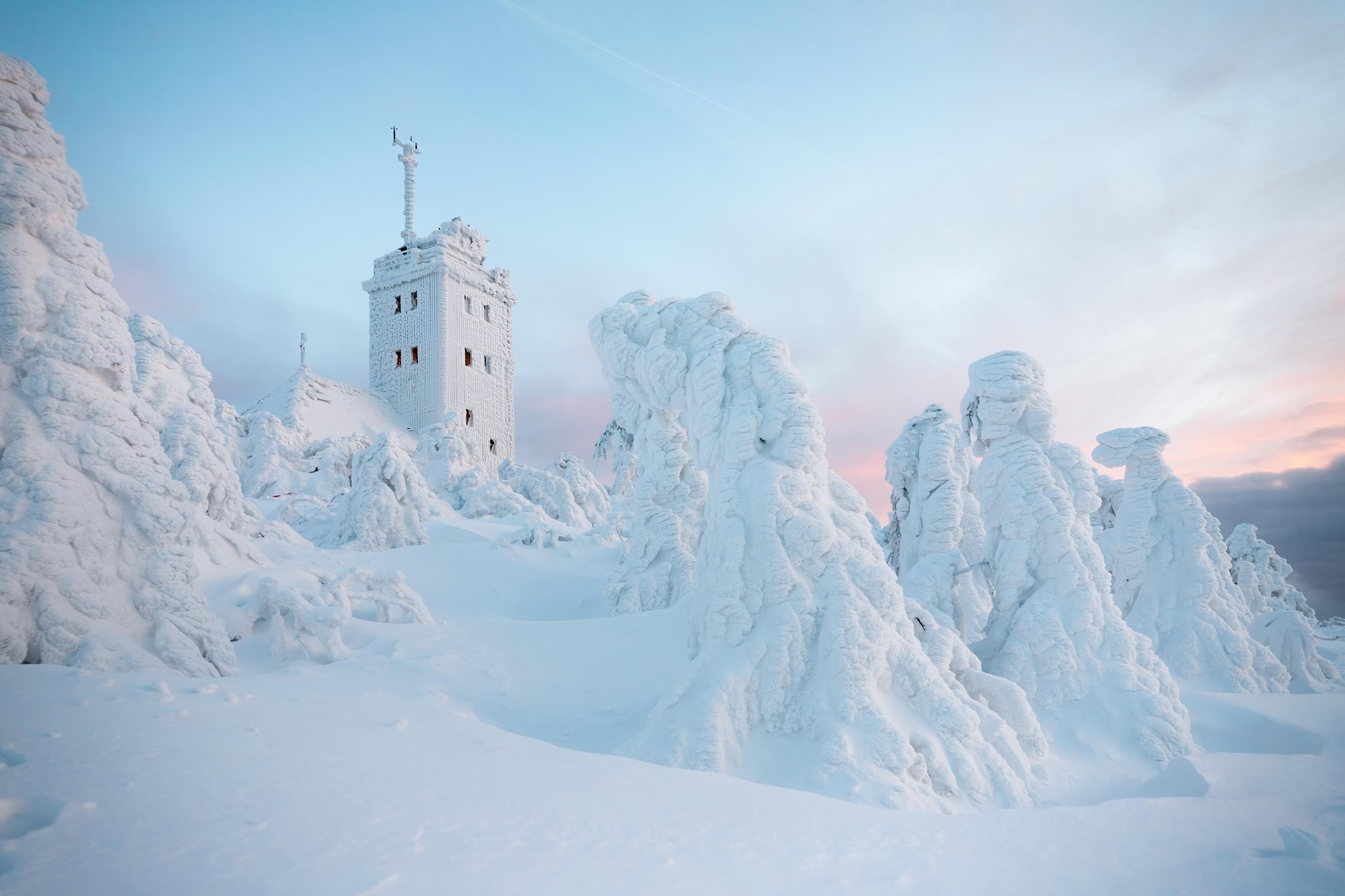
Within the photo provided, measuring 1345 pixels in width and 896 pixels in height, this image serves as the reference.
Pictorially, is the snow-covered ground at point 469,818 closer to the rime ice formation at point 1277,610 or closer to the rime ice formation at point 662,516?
the rime ice formation at point 662,516

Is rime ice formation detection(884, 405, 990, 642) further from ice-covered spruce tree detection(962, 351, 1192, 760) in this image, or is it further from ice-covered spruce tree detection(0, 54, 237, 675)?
→ ice-covered spruce tree detection(0, 54, 237, 675)

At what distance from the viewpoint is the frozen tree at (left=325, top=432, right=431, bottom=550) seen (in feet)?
52.6

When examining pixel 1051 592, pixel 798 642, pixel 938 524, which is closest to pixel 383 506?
pixel 938 524

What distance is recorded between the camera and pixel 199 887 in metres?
2.56

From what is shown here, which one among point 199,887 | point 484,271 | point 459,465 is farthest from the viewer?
point 484,271

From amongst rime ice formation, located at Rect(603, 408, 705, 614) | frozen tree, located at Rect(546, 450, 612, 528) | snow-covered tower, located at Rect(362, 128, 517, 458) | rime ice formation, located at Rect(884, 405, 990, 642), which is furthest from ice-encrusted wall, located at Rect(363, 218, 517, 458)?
rime ice formation, located at Rect(884, 405, 990, 642)

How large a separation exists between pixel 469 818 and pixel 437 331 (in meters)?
33.8

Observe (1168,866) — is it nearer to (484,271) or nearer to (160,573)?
(160,573)

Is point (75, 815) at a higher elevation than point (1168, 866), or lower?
higher

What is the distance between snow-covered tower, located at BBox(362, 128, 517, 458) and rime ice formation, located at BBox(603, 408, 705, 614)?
73.1 feet

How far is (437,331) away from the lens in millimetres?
34812

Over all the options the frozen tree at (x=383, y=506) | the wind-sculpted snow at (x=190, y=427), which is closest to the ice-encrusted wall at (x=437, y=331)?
the frozen tree at (x=383, y=506)

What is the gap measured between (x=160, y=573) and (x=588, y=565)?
469 inches

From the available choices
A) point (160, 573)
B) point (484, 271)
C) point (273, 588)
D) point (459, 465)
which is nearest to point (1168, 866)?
point (160, 573)
